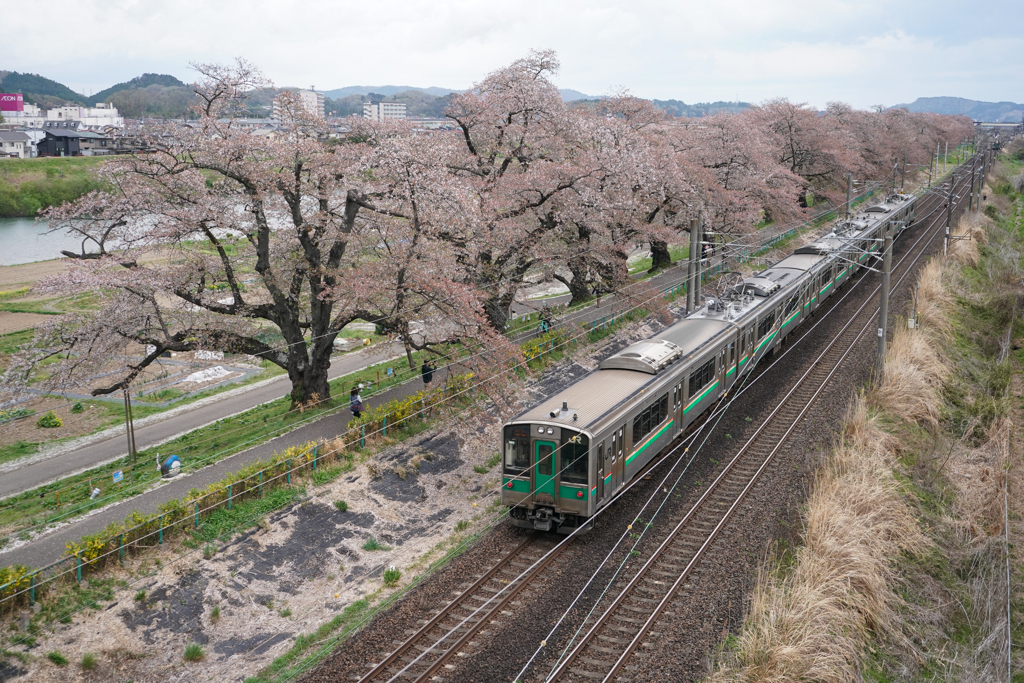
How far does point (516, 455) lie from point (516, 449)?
0.12 m

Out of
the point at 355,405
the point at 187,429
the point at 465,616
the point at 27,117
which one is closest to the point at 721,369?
the point at 355,405

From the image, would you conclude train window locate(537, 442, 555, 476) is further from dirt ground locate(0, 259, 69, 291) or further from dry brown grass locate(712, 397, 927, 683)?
dirt ground locate(0, 259, 69, 291)

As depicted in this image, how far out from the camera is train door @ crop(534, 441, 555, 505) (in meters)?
14.3

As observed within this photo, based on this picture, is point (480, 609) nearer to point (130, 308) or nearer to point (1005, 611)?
point (1005, 611)

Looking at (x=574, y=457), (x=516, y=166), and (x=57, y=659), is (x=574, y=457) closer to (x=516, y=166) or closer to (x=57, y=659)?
(x=57, y=659)

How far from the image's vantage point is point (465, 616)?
12.4 meters

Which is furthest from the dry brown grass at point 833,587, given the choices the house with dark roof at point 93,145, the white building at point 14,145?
the white building at point 14,145

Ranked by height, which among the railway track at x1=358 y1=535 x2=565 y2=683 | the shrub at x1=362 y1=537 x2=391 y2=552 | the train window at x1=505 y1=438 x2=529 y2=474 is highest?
the train window at x1=505 y1=438 x2=529 y2=474

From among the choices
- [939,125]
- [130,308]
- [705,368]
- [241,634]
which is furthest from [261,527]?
[939,125]

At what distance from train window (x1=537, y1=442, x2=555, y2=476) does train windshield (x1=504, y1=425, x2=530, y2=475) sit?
28 centimetres

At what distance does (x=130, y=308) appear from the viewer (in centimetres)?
1833

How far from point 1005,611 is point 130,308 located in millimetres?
19198

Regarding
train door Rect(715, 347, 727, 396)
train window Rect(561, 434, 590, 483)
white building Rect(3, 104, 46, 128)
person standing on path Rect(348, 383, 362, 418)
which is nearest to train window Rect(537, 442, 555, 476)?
train window Rect(561, 434, 590, 483)

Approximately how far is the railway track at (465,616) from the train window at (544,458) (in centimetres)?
146
